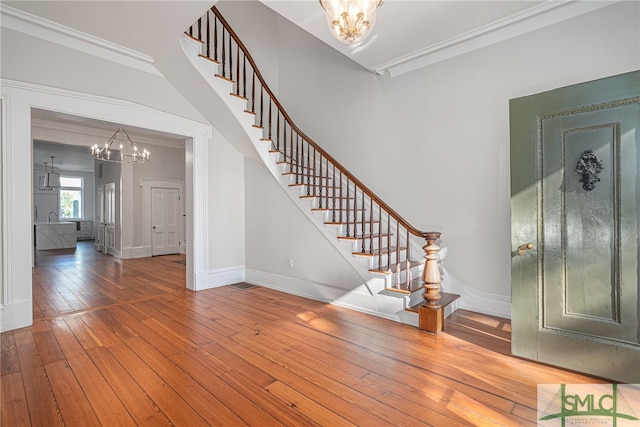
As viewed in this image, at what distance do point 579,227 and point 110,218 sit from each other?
10.3 m

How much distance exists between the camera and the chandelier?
2.14 meters

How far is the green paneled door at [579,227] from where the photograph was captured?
7.01ft

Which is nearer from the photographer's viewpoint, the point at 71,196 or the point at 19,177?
the point at 19,177

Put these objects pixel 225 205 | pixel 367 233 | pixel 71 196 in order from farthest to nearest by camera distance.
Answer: pixel 71 196 → pixel 225 205 → pixel 367 233

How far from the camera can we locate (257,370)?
7.74 ft

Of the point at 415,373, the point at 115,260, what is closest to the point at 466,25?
the point at 415,373

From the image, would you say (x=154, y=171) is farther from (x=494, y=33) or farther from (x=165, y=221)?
(x=494, y=33)

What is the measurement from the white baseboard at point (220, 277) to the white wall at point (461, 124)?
34 centimetres

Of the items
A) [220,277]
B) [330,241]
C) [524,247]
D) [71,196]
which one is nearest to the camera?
[524,247]

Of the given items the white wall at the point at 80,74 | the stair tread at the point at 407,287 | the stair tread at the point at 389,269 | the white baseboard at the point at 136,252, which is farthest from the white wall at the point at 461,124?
the white baseboard at the point at 136,252

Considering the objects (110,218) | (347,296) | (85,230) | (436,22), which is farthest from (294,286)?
(85,230)

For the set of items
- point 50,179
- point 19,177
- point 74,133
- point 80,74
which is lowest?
point 19,177

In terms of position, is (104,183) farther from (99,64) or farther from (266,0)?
(266,0)

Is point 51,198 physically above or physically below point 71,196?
below
